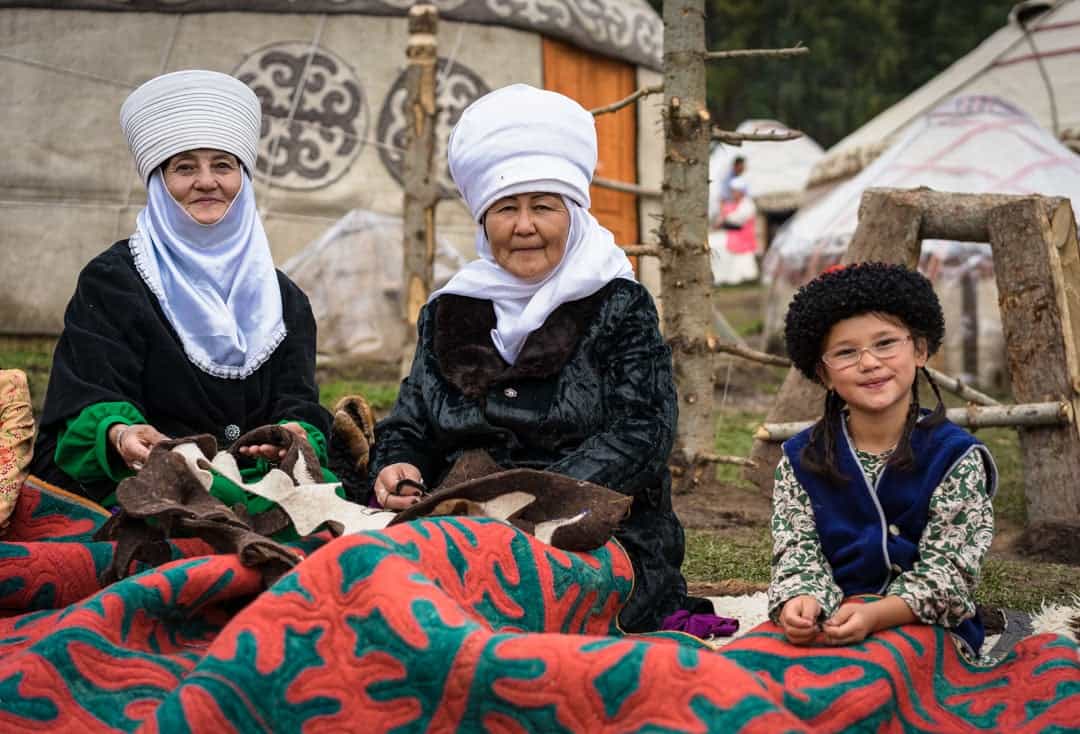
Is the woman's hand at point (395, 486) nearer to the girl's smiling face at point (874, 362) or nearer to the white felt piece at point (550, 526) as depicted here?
the white felt piece at point (550, 526)

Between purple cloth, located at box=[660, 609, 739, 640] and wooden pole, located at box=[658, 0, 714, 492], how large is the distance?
2.07 meters

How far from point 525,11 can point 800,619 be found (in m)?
6.99

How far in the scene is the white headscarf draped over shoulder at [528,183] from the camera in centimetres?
258

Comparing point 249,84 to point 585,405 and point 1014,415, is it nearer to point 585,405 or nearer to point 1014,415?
point 1014,415

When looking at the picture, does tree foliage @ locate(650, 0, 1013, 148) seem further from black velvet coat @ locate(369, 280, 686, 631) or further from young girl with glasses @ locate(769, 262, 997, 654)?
young girl with glasses @ locate(769, 262, 997, 654)

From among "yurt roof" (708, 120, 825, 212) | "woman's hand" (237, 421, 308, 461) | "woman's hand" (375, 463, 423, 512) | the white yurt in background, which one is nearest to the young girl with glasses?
"woman's hand" (375, 463, 423, 512)

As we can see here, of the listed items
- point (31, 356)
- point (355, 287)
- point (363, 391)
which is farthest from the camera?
point (355, 287)

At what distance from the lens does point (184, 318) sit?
2967 mm

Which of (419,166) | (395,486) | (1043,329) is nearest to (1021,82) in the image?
(419,166)

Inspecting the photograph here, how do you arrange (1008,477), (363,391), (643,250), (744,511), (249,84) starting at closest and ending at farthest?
(744,511) → (643,250) → (1008,477) → (363,391) → (249,84)

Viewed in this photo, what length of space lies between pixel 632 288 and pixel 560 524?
568 mm

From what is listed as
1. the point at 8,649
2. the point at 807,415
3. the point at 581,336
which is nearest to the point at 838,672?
the point at 581,336

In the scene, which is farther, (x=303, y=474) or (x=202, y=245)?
(x=202, y=245)

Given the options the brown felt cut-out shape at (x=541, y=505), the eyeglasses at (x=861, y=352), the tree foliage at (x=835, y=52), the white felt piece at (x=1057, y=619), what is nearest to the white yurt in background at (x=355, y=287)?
the white felt piece at (x=1057, y=619)
